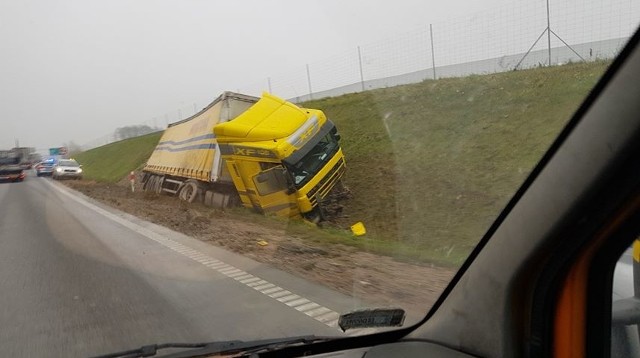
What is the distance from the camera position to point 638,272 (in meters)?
2.37

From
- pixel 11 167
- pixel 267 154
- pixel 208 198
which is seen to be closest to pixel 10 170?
pixel 11 167

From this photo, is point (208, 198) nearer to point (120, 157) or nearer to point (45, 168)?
point (120, 157)

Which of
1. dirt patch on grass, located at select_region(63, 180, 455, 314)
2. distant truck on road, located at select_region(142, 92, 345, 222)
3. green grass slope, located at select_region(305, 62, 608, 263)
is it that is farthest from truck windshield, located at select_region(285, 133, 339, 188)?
dirt patch on grass, located at select_region(63, 180, 455, 314)

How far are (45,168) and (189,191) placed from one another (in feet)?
99.6

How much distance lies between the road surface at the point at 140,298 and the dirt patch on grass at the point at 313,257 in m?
0.26

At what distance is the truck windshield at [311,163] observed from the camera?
33.5 feet

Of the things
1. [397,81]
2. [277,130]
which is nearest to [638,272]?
[397,81]

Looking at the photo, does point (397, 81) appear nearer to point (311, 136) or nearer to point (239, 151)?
point (311, 136)

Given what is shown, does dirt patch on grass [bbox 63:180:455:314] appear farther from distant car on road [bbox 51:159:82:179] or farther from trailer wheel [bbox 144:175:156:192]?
distant car on road [bbox 51:159:82:179]

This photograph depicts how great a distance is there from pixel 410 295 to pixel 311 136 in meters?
5.90

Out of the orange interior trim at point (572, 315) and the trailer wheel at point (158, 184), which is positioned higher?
the orange interior trim at point (572, 315)

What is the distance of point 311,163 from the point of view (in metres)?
10.3

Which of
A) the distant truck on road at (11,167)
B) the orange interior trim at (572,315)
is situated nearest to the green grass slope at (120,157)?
the orange interior trim at (572,315)

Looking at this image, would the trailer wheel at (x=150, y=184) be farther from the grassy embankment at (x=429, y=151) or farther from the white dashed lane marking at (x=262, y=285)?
the white dashed lane marking at (x=262, y=285)
